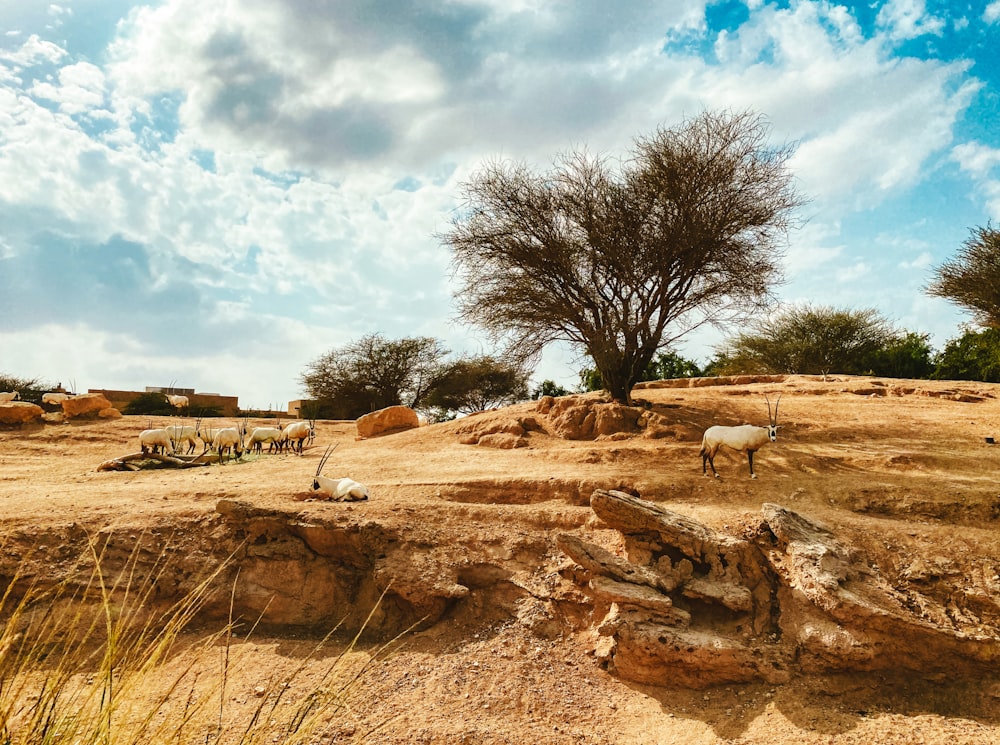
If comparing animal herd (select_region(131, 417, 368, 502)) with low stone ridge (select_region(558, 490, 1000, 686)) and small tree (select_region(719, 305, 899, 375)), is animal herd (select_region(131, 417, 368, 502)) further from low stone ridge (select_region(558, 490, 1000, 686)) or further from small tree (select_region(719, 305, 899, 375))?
small tree (select_region(719, 305, 899, 375))

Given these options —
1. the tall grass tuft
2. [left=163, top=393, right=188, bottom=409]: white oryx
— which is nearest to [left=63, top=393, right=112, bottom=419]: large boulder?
[left=163, top=393, right=188, bottom=409]: white oryx

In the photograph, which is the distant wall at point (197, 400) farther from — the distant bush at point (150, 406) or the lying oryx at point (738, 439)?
the lying oryx at point (738, 439)

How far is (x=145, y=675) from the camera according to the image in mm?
2021

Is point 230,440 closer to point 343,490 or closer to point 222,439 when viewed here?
point 222,439

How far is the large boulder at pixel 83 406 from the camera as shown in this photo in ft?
68.1

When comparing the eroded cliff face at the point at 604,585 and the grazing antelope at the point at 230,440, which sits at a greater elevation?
the grazing antelope at the point at 230,440

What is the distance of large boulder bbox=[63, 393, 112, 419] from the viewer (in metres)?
20.8

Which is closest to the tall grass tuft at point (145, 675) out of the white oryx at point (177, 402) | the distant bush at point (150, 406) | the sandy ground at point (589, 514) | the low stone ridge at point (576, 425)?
the sandy ground at point (589, 514)

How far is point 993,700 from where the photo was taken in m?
5.92

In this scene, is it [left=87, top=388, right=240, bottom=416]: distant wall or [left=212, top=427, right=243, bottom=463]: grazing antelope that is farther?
[left=87, top=388, right=240, bottom=416]: distant wall

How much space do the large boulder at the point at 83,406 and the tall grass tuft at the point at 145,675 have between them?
16.2 metres

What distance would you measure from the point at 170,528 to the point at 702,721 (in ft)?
20.1

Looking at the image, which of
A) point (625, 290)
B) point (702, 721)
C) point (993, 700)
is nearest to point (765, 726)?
point (702, 721)

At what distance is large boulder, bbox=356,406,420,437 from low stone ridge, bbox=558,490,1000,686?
13065 mm
